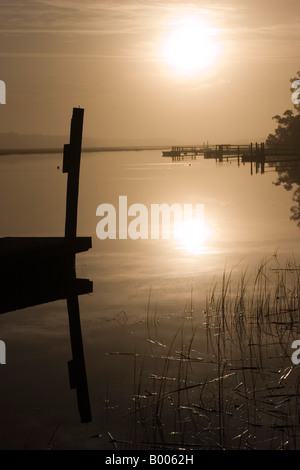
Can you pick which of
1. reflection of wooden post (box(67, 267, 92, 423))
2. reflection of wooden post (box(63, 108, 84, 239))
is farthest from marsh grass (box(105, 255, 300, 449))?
reflection of wooden post (box(63, 108, 84, 239))

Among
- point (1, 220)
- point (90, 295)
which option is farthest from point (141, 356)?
point (1, 220)

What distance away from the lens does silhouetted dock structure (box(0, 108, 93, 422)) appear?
12125mm

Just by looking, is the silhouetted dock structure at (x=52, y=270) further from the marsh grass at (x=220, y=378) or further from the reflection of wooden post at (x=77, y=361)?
the marsh grass at (x=220, y=378)

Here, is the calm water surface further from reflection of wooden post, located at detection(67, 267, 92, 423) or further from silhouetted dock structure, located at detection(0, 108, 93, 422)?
silhouetted dock structure, located at detection(0, 108, 93, 422)

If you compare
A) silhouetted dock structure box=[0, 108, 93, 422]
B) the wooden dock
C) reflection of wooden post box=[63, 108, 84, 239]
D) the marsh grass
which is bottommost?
the marsh grass

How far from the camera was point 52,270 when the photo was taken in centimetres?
1309

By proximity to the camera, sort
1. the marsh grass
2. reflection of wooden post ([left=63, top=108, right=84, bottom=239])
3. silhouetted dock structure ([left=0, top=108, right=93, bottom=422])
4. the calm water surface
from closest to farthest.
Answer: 1. the marsh grass
2. the calm water surface
3. silhouetted dock structure ([left=0, top=108, right=93, bottom=422])
4. reflection of wooden post ([left=63, top=108, right=84, bottom=239])

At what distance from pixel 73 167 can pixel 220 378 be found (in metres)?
5.61

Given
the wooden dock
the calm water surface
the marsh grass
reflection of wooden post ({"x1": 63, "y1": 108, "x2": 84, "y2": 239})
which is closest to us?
the marsh grass

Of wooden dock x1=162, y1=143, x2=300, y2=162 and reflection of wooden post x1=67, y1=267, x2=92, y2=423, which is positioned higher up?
wooden dock x1=162, y1=143, x2=300, y2=162

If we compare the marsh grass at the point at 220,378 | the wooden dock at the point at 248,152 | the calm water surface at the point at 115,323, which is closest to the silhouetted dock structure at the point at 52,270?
the calm water surface at the point at 115,323

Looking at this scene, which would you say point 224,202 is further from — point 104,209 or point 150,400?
point 150,400

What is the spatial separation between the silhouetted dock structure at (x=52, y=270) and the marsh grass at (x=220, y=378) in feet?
4.27

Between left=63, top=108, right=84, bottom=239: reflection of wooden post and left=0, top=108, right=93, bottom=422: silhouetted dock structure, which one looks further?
left=63, top=108, right=84, bottom=239: reflection of wooden post
